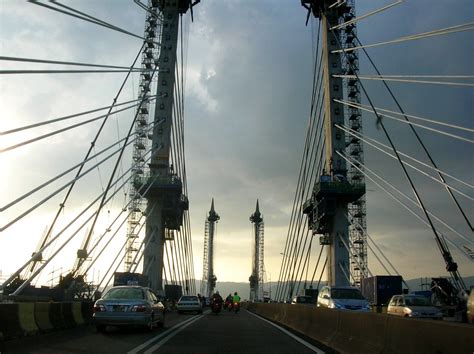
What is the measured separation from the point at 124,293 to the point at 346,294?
9143 millimetres

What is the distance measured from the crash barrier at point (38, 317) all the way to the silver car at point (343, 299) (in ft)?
29.5

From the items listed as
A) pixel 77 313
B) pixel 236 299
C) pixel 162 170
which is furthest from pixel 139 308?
pixel 162 170

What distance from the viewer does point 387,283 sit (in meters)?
39.9

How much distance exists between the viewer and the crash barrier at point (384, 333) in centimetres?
650

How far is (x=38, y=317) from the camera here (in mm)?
15086

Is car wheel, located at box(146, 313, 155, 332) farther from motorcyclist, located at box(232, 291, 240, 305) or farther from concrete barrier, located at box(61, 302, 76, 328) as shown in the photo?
motorcyclist, located at box(232, 291, 240, 305)

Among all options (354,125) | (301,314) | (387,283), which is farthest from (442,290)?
(354,125)

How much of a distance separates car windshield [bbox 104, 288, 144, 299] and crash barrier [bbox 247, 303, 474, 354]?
17.7ft

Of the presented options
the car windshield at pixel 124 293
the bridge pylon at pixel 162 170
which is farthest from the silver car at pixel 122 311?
the bridge pylon at pixel 162 170

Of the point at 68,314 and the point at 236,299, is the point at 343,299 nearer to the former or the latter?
the point at 68,314

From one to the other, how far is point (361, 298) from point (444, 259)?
1362cm

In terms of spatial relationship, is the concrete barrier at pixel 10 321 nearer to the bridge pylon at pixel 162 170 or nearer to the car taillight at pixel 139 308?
the car taillight at pixel 139 308

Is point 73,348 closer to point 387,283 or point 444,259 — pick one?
point 444,259

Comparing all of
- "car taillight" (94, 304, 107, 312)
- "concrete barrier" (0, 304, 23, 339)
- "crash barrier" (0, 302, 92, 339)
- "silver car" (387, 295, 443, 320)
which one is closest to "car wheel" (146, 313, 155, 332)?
"car taillight" (94, 304, 107, 312)
